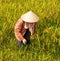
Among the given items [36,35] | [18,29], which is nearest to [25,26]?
[18,29]

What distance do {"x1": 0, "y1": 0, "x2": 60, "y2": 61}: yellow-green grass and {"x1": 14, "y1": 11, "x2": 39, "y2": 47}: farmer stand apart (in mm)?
163

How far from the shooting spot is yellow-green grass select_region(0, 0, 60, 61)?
4875 mm

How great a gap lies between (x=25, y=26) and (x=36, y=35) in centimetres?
40

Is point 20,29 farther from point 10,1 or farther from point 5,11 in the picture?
point 10,1

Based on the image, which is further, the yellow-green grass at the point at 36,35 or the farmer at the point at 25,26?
the yellow-green grass at the point at 36,35

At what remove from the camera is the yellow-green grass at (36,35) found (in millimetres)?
4875

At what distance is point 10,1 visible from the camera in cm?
621

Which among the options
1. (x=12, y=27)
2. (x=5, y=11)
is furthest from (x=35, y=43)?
(x=5, y=11)

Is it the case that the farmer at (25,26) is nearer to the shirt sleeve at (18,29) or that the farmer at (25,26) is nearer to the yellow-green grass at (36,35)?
the shirt sleeve at (18,29)

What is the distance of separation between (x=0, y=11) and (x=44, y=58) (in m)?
1.37

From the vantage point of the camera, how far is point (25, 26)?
190 inches

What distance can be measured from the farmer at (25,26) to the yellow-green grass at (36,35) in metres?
0.16

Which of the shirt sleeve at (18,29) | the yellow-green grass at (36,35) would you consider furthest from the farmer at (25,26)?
the yellow-green grass at (36,35)

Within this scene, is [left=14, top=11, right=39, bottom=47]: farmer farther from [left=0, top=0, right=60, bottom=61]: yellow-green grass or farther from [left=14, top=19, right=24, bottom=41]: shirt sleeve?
[left=0, top=0, right=60, bottom=61]: yellow-green grass
